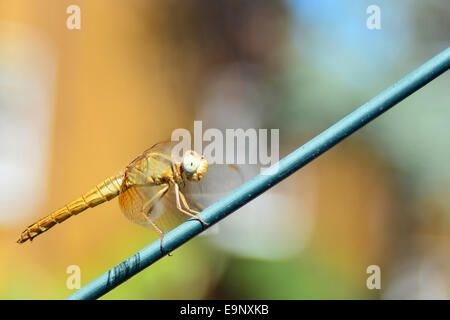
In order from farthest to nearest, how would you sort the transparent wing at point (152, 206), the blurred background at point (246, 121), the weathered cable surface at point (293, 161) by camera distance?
the blurred background at point (246, 121), the transparent wing at point (152, 206), the weathered cable surface at point (293, 161)

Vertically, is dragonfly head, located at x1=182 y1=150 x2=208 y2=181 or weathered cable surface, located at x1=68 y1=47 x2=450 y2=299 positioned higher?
dragonfly head, located at x1=182 y1=150 x2=208 y2=181

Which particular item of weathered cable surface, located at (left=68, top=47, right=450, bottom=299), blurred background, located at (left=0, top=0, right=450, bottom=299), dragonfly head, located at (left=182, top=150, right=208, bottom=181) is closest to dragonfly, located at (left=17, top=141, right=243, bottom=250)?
dragonfly head, located at (left=182, top=150, right=208, bottom=181)

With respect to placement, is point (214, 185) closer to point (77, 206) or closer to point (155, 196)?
point (155, 196)

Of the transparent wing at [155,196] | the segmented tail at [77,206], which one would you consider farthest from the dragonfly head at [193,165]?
the segmented tail at [77,206]

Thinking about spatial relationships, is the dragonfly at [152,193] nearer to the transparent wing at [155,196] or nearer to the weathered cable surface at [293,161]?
the transparent wing at [155,196]

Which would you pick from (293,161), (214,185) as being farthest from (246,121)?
(293,161)

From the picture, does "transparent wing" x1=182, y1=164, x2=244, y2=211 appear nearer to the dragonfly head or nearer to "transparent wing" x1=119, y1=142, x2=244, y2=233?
"transparent wing" x1=119, y1=142, x2=244, y2=233
